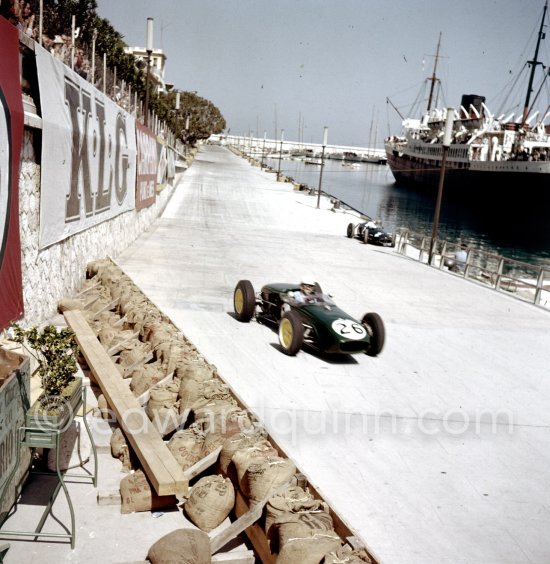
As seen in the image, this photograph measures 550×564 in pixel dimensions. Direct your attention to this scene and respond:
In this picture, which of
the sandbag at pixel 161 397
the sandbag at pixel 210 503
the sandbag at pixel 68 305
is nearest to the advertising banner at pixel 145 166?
the sandbag at pixel 68 305

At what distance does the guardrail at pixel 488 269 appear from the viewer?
58.4 ft

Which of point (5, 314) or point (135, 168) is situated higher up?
point (135, 168)

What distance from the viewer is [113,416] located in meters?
6.94

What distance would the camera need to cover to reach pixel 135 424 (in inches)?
238

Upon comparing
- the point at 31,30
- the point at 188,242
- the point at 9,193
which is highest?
the point at 31,30

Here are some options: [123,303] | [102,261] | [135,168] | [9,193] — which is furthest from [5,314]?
[135,168]

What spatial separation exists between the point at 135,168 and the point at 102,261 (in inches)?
257

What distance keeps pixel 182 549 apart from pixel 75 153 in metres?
8.80

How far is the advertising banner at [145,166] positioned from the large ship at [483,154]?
5290 centimetres

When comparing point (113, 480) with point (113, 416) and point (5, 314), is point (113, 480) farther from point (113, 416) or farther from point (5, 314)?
point (5, 314)

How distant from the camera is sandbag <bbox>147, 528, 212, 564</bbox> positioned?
423 centimetres

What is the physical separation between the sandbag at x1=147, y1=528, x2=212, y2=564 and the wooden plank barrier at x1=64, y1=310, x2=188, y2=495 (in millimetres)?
543

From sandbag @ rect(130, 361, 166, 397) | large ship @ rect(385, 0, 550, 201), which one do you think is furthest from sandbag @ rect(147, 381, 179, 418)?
large ship @ rect(385, 0, 550, 201)

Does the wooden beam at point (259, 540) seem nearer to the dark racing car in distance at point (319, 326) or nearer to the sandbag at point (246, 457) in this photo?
the sandbag at point (246, 457)
